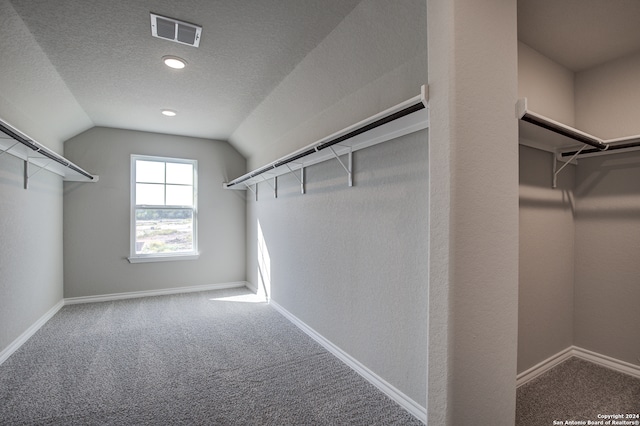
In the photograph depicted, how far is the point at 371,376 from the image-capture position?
7.16ft

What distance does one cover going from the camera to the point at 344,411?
6.15 feet

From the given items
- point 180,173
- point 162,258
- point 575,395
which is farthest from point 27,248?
point 575,395

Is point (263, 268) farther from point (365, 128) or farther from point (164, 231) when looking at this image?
point (365, 128)

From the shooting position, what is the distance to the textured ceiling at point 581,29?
1.73m

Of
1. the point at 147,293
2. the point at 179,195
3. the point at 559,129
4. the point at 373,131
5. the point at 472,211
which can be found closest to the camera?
the point at 472,211

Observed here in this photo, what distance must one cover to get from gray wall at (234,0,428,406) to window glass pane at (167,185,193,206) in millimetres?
2360

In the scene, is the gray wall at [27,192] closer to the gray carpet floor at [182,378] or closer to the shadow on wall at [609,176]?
the gray carpet floor at [182,378]

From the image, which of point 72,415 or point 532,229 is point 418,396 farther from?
point 72,415

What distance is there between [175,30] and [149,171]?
10.3 feet

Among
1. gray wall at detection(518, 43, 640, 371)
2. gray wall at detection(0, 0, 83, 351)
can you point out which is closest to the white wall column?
gray wall at detection(518, 43, 640, 371)

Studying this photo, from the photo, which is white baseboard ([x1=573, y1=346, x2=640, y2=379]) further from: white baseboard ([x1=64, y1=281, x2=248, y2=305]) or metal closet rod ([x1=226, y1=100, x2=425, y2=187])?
white baseboard ([x1=64, y1=281, x2=248, y2=305])

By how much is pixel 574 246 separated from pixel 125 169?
5.42 metres

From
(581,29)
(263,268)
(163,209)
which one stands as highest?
(581,29)

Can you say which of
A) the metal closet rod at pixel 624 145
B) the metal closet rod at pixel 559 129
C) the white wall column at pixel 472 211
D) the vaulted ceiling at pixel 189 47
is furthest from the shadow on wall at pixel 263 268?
the metal closet rod at pixel 624 145
